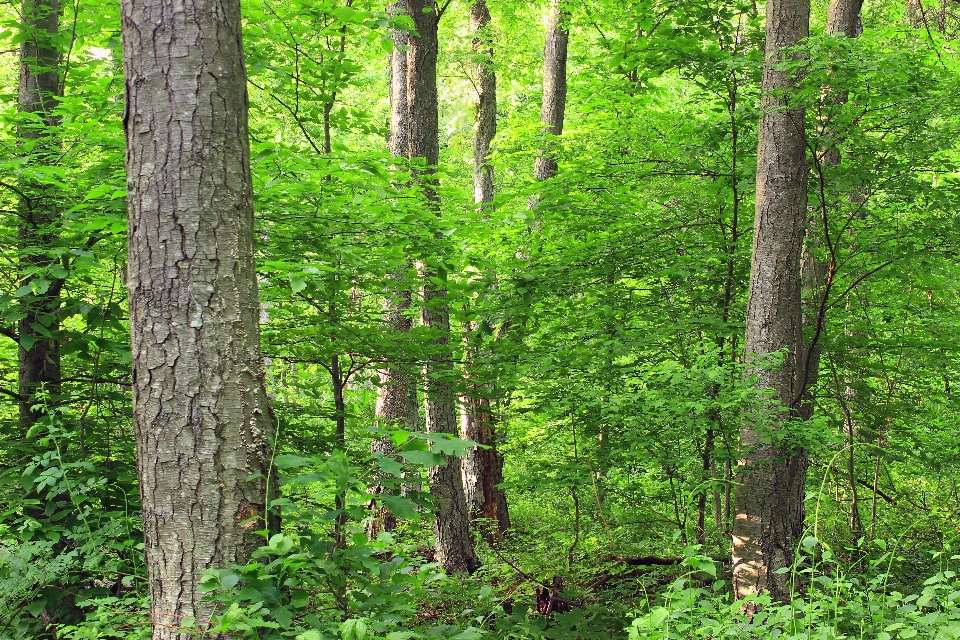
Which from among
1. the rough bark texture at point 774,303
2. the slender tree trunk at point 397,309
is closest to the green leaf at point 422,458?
the slender tree trunk at point 397,309

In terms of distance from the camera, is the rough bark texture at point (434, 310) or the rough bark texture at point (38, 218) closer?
the rough bark texture at point (38, 218)

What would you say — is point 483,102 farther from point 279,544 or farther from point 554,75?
point 279,544

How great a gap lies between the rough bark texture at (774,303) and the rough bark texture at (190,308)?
3.63m

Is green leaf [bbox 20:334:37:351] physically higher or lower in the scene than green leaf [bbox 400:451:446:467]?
higher

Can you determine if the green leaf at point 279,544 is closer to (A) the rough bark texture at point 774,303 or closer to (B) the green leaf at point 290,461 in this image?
(B) the green leaf at point 290,461

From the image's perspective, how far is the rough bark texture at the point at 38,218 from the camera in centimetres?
393

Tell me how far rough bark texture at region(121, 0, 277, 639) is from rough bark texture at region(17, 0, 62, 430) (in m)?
1.37

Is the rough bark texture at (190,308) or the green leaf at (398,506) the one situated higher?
the rough bark texture at (190,308)

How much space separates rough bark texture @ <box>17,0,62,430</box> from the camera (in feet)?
12.9

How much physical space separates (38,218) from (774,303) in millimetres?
5181

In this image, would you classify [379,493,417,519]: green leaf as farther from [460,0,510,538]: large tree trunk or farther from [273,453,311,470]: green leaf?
[460,0,510,538]: large tree trunk

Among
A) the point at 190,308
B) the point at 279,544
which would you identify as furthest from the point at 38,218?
the point at 279,544

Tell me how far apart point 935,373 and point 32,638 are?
24.4 feet

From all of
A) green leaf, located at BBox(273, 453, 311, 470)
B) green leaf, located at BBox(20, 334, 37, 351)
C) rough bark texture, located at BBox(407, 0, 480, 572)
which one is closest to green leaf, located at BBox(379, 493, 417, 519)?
Answer: green leaf, located at BBox(273, 453, 311, 470)
